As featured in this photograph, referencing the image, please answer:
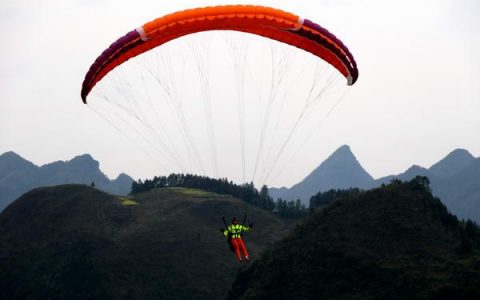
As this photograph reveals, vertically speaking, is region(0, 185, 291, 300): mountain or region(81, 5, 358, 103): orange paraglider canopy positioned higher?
region(0, 185, 291, 300): mountain

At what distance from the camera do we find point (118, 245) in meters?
100

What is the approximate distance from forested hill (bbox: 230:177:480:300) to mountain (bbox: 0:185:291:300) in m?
10.3

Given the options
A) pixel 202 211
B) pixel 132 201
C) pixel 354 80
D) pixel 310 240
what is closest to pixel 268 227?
pixel 202 211

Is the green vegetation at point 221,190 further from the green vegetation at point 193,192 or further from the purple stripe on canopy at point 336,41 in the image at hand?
the purple stripe on canopy at point 336,41

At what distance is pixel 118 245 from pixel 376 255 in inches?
2013

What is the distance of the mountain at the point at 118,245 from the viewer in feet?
285

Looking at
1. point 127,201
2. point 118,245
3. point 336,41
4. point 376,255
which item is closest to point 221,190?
point 127,201

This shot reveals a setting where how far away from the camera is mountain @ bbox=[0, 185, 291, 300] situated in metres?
87.0

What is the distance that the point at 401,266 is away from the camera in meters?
61.0

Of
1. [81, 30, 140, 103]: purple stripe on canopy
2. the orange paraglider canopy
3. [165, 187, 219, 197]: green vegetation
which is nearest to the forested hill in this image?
the orange paraglider canopy

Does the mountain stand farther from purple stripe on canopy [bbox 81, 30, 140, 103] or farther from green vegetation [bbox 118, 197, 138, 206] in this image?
purple stripe on canopy [bbox 81, 30, 140, 103]

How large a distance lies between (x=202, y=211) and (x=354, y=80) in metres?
90.5

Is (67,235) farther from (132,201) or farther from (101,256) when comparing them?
(132,201)

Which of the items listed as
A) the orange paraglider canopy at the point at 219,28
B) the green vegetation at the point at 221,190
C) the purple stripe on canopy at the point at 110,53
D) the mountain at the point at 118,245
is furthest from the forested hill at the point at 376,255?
the green vegetation at the point at 221,190
